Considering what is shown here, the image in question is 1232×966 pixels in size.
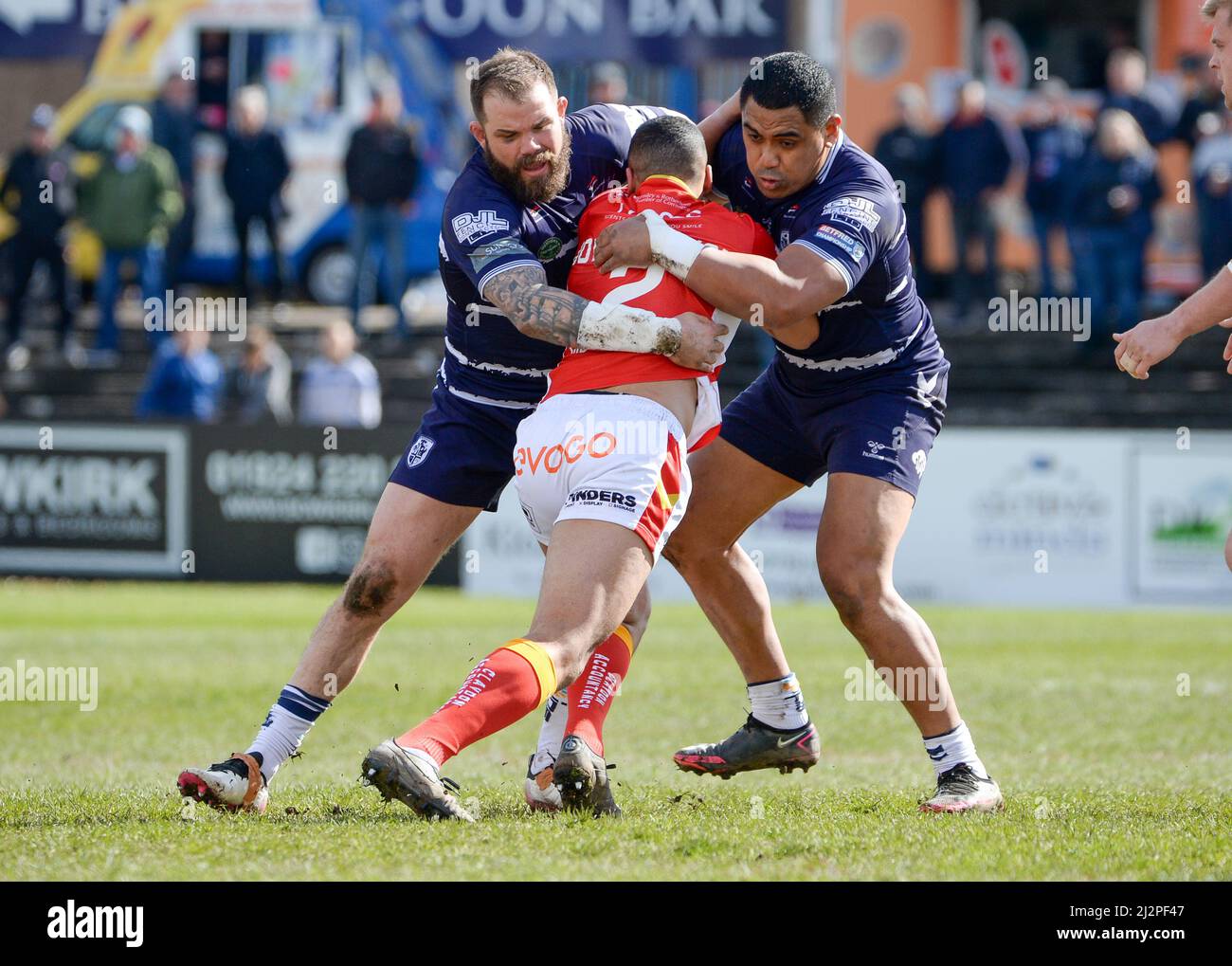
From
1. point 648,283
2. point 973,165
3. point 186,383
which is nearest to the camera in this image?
point 648,283

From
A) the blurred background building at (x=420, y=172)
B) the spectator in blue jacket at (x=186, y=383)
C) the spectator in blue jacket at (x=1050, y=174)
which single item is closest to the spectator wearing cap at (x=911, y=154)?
the blurred background building at (x=420, y=172)

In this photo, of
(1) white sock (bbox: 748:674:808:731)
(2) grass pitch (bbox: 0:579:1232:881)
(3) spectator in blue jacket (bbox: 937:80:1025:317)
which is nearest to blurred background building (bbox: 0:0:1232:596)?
(3) spectator in blue jacket (bbox: 937:80:1025:317)

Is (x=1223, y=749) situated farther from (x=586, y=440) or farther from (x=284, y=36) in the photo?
(x=284, y=36)

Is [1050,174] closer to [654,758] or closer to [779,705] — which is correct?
[654,758]

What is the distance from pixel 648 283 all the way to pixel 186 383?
12.3 metres

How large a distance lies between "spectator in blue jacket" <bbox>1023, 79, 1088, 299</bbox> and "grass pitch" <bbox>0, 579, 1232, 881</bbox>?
14.8ft

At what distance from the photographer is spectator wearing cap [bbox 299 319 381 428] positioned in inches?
655

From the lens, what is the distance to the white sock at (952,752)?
242 inches

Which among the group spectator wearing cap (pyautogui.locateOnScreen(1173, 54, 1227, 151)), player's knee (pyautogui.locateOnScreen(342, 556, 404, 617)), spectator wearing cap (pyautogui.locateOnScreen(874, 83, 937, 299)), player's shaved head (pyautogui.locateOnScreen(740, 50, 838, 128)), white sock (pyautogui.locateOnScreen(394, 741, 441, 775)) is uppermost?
spectator wearing cap (pyautogui.locateOnScreen(1173, 54, 1227, 151))

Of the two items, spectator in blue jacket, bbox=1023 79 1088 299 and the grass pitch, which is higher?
spectator in blue jacket, bbox=1023 79 1088 299

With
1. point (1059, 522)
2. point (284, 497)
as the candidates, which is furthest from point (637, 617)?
point (284, 497)

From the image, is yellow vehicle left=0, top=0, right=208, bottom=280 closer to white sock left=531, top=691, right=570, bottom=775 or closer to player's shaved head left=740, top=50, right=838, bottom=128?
white sock left=531, top=691, right=570, bottom=775

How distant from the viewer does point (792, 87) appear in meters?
5.89
